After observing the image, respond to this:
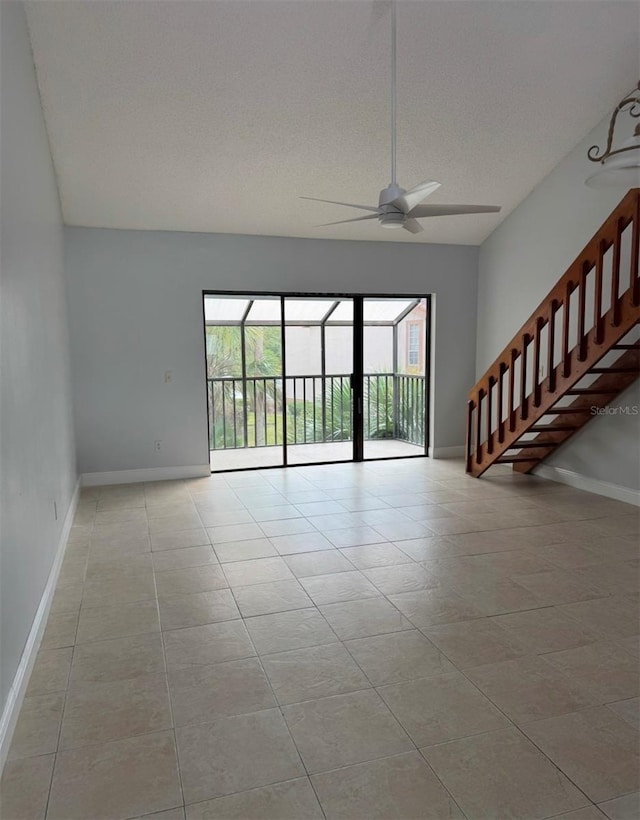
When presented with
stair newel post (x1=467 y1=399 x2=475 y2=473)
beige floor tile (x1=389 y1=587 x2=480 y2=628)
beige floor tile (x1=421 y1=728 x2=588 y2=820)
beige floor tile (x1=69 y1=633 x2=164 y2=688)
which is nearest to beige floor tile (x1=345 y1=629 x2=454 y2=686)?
beige floor tile (x1=389 y1=587 x2=480 y2=628)

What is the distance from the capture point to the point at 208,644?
8.34 ft

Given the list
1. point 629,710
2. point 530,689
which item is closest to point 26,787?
point 530,689

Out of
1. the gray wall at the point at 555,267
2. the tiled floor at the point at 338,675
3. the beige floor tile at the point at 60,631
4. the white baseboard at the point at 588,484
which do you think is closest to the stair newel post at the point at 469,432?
the white baseboard at the point at 588,484

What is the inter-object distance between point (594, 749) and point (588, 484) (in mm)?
3577

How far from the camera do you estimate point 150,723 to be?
2008 mm

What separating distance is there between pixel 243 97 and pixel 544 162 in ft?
9.39

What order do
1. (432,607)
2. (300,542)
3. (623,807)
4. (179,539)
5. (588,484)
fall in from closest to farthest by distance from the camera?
1. (623,807)
2. (432,607)
3. (300,542)
4. (179,539)
5. (588,484)

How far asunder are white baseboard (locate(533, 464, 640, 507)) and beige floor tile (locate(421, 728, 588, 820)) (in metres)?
3.33

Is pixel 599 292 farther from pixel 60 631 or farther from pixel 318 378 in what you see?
pixel 60 631

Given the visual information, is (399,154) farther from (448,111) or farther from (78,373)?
(78,373)

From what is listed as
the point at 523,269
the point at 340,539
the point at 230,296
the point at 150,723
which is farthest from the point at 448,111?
the point at 150,723

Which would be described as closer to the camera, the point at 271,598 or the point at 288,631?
the point at 288,631

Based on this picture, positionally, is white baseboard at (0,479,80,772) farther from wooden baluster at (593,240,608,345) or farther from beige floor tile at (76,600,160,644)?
wooden baluster at (593,240,608,345)

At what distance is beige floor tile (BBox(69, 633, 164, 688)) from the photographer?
7.56 ft
